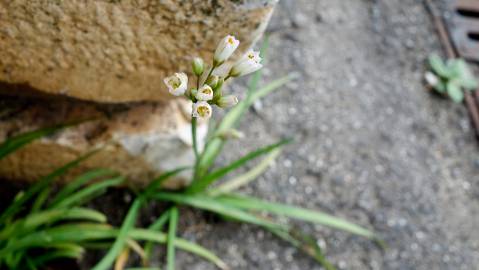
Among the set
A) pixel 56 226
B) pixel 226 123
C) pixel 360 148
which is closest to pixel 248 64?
pixel 226 123

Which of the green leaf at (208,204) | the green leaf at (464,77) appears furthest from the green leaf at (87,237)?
the green leaf at (464,77)

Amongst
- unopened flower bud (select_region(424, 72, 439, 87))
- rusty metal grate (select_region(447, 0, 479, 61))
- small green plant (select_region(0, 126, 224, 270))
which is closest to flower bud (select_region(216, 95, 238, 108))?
small green plant (select_region(0, 126, 224, 270))

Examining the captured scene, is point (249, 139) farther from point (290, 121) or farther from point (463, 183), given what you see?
point (463, 183)

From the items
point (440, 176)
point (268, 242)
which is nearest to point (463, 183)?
point (440, 176)

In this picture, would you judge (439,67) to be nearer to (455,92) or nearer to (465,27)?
(455,92)

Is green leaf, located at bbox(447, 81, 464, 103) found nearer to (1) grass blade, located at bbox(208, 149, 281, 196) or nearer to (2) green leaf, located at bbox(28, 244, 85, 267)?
(1) grass blade, located at bbox(208, 149, 281, 196)

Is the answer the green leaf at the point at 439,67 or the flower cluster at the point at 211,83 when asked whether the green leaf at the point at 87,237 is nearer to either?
the flower cluster at the point at 211,83
